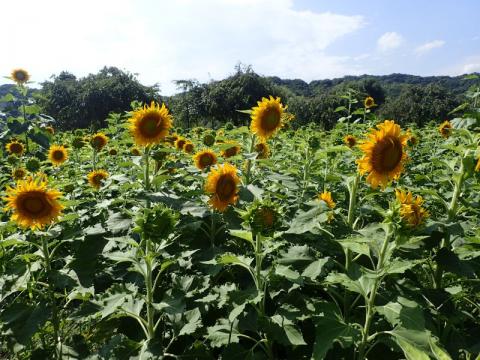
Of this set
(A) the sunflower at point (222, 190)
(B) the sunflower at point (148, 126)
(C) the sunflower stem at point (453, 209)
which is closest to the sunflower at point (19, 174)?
(B) the sunflower at point (148, 126)

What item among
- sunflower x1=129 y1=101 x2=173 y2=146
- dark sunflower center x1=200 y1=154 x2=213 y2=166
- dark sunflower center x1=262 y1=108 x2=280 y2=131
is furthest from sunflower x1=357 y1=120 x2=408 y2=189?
dark sunflower center x1=200 y1=154 x2=213 y2=166

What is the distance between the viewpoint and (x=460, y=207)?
104 inches

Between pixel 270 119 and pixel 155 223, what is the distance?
1717mm

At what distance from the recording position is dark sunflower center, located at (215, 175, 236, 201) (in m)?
2.81

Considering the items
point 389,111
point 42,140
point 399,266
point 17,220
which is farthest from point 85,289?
point 389,111

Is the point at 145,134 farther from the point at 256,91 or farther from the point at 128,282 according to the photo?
the point at 256,91

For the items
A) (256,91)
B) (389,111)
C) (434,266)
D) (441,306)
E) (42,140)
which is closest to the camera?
(441,306)

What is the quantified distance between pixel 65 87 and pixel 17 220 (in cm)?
4620

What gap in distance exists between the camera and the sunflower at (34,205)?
2.57 m

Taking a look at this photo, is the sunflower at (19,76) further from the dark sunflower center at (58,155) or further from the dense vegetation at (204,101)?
Answer: the dense vegetation at (204,101)

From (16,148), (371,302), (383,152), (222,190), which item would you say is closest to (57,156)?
(16,148)

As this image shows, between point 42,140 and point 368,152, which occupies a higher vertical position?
point 368,152

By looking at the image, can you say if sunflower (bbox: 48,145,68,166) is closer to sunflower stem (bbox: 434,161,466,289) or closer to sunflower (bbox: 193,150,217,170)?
sunflower (bbox: 193,150,217,170)

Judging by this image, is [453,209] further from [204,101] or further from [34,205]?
[204,101]
